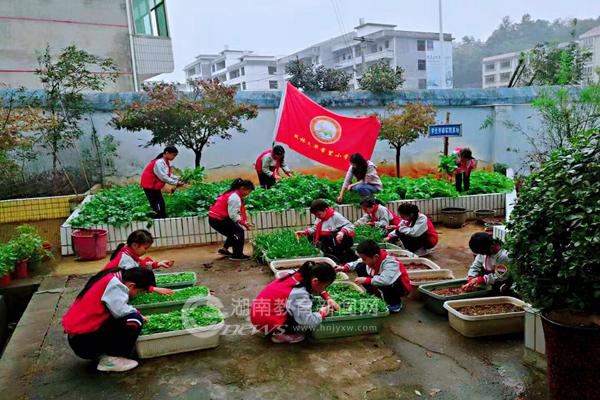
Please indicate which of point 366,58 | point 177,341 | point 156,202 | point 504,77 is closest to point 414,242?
point 177,341

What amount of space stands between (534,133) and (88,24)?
12.8 m

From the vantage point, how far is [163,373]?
146 inches

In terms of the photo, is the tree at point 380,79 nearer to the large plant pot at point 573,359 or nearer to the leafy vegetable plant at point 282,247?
the leafy vegetable plant at point 282,247

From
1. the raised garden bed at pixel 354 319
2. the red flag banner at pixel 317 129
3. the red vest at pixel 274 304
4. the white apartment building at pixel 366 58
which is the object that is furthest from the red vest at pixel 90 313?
the white apartment building at pixel 366 58

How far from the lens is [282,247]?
629 centimetres

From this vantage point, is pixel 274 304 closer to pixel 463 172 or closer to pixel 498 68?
pixel 463 172

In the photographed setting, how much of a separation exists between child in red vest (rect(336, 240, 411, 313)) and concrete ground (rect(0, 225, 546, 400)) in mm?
199

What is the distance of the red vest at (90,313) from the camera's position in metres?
3.63

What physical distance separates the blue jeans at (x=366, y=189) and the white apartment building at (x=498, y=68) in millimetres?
52831

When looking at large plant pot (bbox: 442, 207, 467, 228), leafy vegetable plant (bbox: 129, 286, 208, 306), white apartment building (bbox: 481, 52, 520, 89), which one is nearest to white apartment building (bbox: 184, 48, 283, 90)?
white apartment building (bbox: 481, 52, 520, 89)

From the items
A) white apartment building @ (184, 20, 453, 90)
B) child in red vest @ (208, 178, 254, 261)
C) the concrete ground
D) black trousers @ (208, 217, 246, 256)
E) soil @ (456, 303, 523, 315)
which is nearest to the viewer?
the concrete ground

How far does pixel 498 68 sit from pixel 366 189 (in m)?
56.5

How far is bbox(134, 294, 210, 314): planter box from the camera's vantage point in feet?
14.8

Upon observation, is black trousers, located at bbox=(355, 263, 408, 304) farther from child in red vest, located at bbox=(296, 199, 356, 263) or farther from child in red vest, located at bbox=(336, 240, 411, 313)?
child in red vest, located at bbox=(296, 199, 356, 263)
